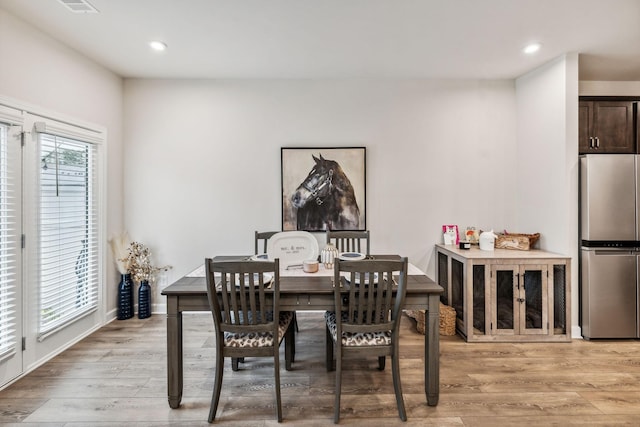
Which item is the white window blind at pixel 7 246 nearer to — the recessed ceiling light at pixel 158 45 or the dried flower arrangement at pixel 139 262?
the dried flower arrangement at pixel 139 262

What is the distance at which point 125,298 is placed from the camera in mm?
3572

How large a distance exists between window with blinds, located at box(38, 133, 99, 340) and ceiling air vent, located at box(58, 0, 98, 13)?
102 cm

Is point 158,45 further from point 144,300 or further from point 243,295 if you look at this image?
point 144,300

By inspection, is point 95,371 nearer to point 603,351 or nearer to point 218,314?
point 218,314

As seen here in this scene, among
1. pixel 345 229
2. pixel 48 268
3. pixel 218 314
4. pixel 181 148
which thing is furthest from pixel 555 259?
pixel 48 268

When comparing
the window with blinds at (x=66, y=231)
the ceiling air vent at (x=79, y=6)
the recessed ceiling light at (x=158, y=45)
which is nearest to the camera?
the ceiling air vent at (x=79, y=6)

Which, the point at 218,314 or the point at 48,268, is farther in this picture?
the point at 48,268

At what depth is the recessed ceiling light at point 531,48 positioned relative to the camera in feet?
9.59

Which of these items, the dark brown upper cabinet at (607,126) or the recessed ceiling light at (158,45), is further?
the dark brown upper cabinet at (607,126)

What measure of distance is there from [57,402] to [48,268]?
1.12m

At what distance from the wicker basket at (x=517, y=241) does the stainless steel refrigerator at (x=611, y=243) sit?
0.44m

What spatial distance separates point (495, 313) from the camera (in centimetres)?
305

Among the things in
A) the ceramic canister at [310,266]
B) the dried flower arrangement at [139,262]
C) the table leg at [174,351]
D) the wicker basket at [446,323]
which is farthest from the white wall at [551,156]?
the dried flower arrangement at [139,262]

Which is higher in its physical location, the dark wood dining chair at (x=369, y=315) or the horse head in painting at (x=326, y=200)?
the horse head in painting at (x=326, y=200)
